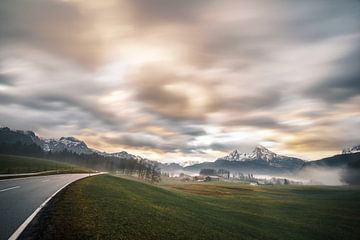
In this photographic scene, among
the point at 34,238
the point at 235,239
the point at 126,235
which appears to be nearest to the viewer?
the point at 34,238

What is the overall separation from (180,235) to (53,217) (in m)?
7.15

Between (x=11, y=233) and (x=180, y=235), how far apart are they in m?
8.90

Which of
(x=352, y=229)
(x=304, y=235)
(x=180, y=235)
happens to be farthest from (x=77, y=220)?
(x=352, y=229)

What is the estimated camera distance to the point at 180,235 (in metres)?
16.1

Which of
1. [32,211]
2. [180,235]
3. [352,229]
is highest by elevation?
[32,211]

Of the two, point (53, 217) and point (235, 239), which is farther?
point (235, 239)

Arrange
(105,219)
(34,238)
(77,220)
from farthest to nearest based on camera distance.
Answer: (105,219), (77,220), (34,238)

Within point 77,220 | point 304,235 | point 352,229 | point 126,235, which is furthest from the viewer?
point 352,229

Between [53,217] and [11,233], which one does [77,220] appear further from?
[11,233]

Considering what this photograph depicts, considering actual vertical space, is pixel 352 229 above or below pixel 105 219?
below

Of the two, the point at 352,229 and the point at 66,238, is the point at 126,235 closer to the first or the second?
the point at 66,238

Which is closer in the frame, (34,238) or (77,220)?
(34,238)

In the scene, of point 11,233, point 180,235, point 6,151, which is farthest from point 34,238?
point 6,151

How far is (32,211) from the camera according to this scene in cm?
1565
